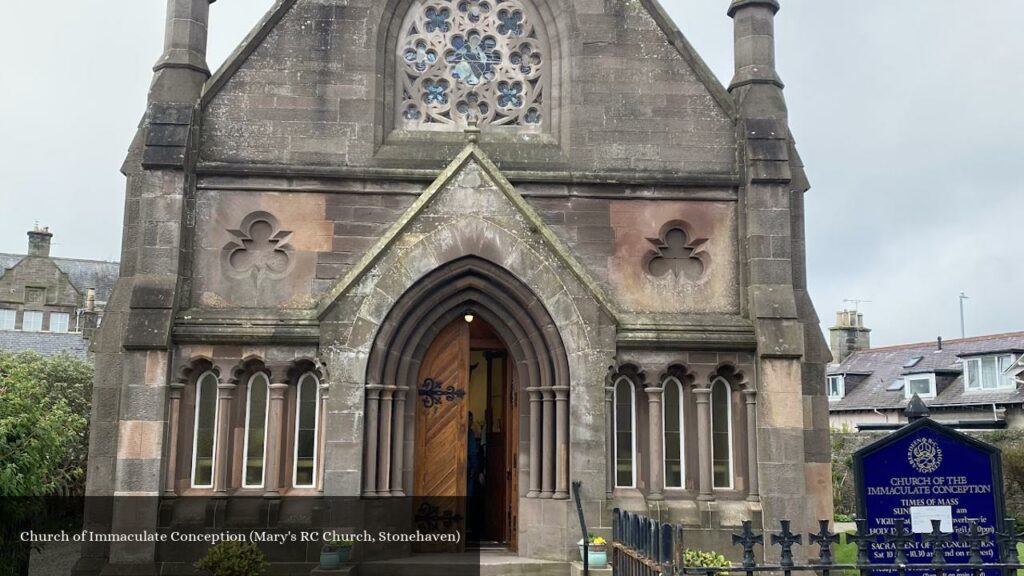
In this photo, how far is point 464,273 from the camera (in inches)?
531

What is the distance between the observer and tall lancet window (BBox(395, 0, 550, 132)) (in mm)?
14875

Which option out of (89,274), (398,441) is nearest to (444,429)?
(398,441)

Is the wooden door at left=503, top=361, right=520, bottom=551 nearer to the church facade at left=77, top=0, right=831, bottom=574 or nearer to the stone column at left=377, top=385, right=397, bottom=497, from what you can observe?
the church facade at left=77, top=0, right=831, bottom=574

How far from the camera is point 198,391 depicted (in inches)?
536

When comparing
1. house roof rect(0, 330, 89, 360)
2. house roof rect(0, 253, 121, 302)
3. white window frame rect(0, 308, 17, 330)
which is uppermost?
house roof rect(0, 253, 121, 302)

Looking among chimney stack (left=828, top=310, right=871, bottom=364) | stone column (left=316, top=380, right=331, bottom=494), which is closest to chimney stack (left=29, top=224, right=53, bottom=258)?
chimney stack (left=828, top=310, right=871, bottom=364)

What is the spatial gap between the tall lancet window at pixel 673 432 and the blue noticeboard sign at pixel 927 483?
4358 millimetres

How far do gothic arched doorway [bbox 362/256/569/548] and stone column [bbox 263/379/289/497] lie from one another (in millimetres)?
1448

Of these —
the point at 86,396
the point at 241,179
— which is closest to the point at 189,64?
the point at 241,179

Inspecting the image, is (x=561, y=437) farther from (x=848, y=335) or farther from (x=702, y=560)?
(x=848, y=335)

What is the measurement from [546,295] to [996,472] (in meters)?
6.13

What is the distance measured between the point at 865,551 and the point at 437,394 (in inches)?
278

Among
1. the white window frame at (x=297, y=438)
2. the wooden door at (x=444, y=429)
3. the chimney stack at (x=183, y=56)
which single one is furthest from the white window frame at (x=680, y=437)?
the chimney stack at (x=183, y=56)

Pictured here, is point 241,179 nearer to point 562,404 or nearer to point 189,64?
point 189,64
